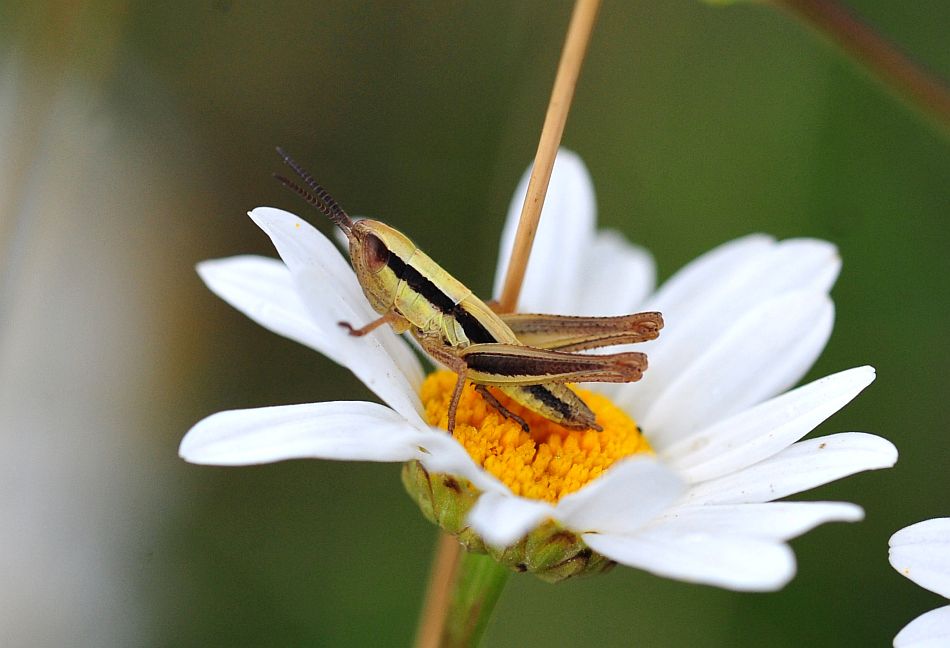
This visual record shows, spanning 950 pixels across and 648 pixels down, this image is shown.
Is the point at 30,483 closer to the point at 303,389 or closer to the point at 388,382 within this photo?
the point at 303,389

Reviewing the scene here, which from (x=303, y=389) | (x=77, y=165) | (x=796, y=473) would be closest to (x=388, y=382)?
(x=796, y=473)

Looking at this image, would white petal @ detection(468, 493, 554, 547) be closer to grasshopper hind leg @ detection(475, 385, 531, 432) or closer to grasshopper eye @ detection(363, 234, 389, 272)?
grasshopper hind leg @ detection(475, 385, 531, 432)

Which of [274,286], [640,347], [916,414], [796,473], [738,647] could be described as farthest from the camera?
[916,414]

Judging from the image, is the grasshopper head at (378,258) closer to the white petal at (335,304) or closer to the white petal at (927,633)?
the white petal at (335,304)

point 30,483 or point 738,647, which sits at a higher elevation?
point 738,647

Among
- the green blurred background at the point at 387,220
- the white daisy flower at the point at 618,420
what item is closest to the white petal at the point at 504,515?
the white daisy flower at the point at 618,420

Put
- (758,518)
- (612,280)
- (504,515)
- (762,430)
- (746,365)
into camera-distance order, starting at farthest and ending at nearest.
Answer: (612,280) → (746,365) → (762,430) → (758,518) → (504,515)

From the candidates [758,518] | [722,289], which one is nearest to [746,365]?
[722,289]

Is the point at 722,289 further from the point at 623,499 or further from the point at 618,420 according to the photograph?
the point at 623,499
